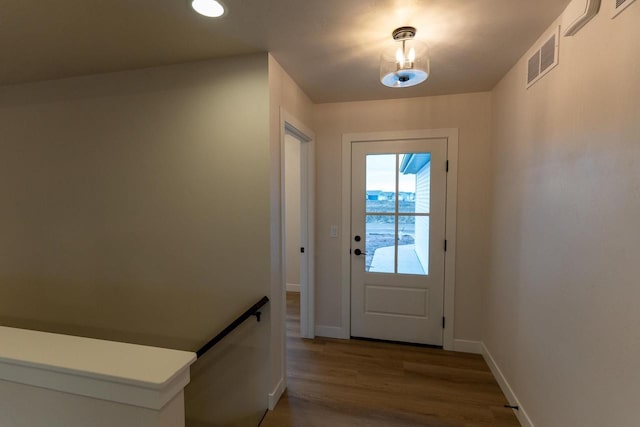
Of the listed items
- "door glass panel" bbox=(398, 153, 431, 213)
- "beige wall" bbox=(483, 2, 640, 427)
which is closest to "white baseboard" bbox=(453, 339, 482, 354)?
"beige wall" bbox=(483, 2, 640, 427)

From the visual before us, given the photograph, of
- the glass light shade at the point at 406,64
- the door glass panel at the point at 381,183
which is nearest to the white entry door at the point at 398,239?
the door glass panel at the point at 381,183

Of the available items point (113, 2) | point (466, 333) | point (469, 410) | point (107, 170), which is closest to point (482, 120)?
point (466, 333)

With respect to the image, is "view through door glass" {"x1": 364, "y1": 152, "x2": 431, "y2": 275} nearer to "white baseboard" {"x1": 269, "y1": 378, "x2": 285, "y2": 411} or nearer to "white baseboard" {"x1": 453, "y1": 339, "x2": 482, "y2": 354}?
"white baseboard" {"x1": 453, "y1": 339, "x2": 482, "y2": 354}

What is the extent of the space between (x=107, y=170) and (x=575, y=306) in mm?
3190

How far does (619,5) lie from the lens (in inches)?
43.4

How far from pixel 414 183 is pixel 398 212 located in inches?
12.5

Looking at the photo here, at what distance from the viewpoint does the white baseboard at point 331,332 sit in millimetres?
2951

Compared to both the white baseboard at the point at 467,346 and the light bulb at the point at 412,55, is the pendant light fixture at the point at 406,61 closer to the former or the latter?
the light bulb at the point at 412,55

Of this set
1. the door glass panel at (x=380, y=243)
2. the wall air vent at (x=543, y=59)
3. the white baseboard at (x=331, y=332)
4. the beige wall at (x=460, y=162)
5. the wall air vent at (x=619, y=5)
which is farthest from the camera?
the white baseboard at (x=331, y=332)

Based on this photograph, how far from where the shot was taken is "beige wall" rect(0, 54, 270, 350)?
1.96 m

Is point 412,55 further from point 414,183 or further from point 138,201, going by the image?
point 138,201

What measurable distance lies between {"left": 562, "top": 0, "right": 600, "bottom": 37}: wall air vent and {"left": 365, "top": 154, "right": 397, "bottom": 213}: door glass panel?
1.49 metres

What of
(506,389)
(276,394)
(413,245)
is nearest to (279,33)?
(413,245)

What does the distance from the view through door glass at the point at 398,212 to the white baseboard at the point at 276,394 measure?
4.35 ft
